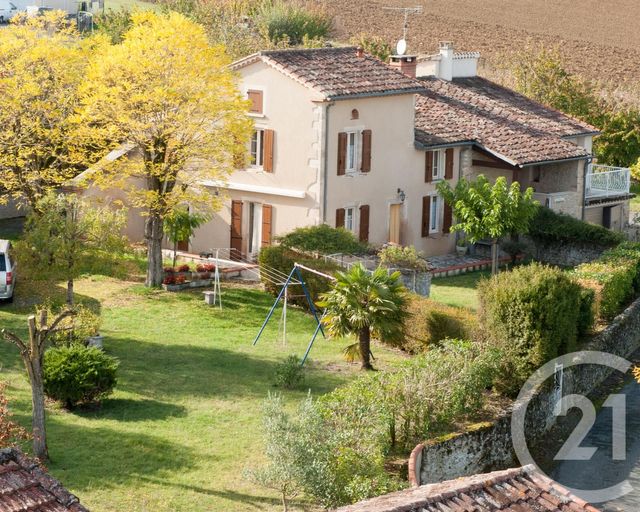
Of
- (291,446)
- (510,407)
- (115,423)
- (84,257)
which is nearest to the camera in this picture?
(291,446)

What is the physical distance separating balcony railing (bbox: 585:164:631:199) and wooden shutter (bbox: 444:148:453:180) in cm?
630

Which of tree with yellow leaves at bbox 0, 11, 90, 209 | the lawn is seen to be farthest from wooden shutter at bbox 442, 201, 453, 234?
tree with yellow leaves at bbox 0, 11, 90, 209

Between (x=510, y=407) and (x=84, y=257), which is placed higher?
(x=84, y=257)

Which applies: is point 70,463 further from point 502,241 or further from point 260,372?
point 502,241

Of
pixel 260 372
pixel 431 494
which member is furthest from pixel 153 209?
pixel 431 494

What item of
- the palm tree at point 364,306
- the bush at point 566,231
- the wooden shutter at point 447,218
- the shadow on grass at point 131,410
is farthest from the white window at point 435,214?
the shadow on grass at point 131,410

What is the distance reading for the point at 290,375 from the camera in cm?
2622

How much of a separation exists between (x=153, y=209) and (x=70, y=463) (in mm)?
13991

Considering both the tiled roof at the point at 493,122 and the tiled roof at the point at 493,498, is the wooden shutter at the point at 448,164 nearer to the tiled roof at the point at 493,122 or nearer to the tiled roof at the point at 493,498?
the tiled roof at the point at 493,122

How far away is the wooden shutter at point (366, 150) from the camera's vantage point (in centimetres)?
3812

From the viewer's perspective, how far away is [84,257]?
2945 cm

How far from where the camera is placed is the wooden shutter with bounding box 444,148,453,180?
41.2 metres

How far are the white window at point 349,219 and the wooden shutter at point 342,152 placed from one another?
120cm

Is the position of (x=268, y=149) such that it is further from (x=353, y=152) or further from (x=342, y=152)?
(x=353, y=152)
